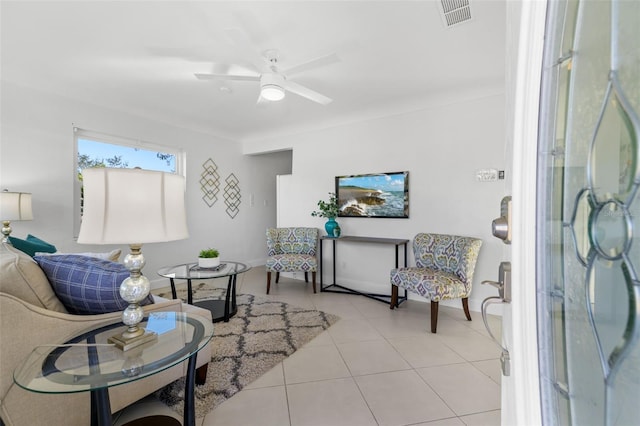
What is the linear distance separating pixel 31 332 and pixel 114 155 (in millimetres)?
3240

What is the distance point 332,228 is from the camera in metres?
3.91

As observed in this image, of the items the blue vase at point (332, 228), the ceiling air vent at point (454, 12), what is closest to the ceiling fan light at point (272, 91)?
the ceiling air vent at point (454, 12)

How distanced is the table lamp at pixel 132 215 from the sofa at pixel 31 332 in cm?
27

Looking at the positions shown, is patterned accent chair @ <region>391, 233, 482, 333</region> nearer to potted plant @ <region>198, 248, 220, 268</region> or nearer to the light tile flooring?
the light tile flooring

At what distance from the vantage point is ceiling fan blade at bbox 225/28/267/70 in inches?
69.1

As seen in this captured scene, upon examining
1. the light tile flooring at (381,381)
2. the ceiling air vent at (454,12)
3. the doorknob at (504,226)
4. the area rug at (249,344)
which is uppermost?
the ceiling air vent at (454,12)

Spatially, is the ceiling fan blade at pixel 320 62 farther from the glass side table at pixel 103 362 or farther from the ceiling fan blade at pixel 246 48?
the glass side table at pixel 103 362

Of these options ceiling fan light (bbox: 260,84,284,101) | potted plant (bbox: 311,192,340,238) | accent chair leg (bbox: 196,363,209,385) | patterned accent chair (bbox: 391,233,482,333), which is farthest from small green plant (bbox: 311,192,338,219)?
accent chair leg (bbox: 196,363,209,385)

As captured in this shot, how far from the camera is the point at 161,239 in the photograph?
3.62ft

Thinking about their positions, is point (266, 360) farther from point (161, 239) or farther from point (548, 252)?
point (548, 252)

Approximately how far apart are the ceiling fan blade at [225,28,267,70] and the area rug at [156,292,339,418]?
85.5 inches

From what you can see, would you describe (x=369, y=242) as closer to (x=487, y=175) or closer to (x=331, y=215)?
(x=331, y=215)

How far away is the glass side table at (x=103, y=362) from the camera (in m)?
0.92

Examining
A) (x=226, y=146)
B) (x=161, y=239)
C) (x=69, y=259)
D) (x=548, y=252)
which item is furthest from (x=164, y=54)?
(x=548, y=252)
